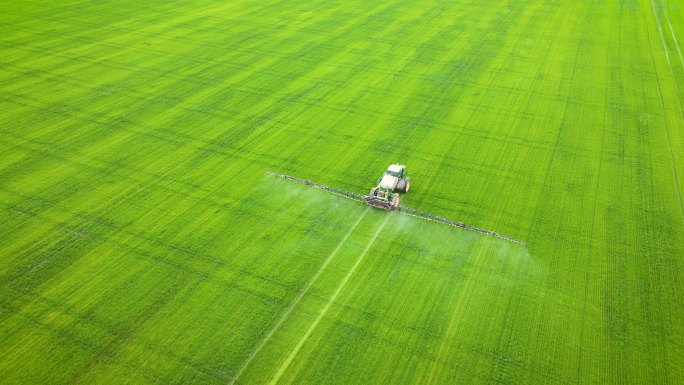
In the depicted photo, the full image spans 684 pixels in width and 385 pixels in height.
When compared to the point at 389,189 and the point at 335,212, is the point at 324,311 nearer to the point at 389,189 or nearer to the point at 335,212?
the point at 335,212

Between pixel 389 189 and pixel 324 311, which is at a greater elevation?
pixel 389 189

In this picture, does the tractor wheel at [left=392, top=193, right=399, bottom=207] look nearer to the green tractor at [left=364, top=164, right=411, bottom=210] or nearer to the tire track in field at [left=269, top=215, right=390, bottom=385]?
the green tractor at [left=364, top=164, right=411, bottom=210]

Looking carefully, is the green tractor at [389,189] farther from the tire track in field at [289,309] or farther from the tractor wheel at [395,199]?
the tire track in field at [289,309]

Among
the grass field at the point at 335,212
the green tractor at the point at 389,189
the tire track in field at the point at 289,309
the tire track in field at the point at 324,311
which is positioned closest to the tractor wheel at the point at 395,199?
the green tractor at the point at 389,189

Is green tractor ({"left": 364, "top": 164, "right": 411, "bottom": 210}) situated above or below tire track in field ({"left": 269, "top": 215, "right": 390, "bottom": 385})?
above

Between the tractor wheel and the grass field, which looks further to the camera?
the tractor wheel

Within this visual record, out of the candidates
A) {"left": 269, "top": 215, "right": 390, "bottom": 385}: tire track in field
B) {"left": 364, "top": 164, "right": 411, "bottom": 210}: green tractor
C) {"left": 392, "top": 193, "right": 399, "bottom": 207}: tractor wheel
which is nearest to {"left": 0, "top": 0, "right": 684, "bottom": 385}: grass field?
{"left": 269, "top": 215, "right": 390, "bottom": 385}: tire track in field

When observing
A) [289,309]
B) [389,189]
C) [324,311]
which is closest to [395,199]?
[389,189]
